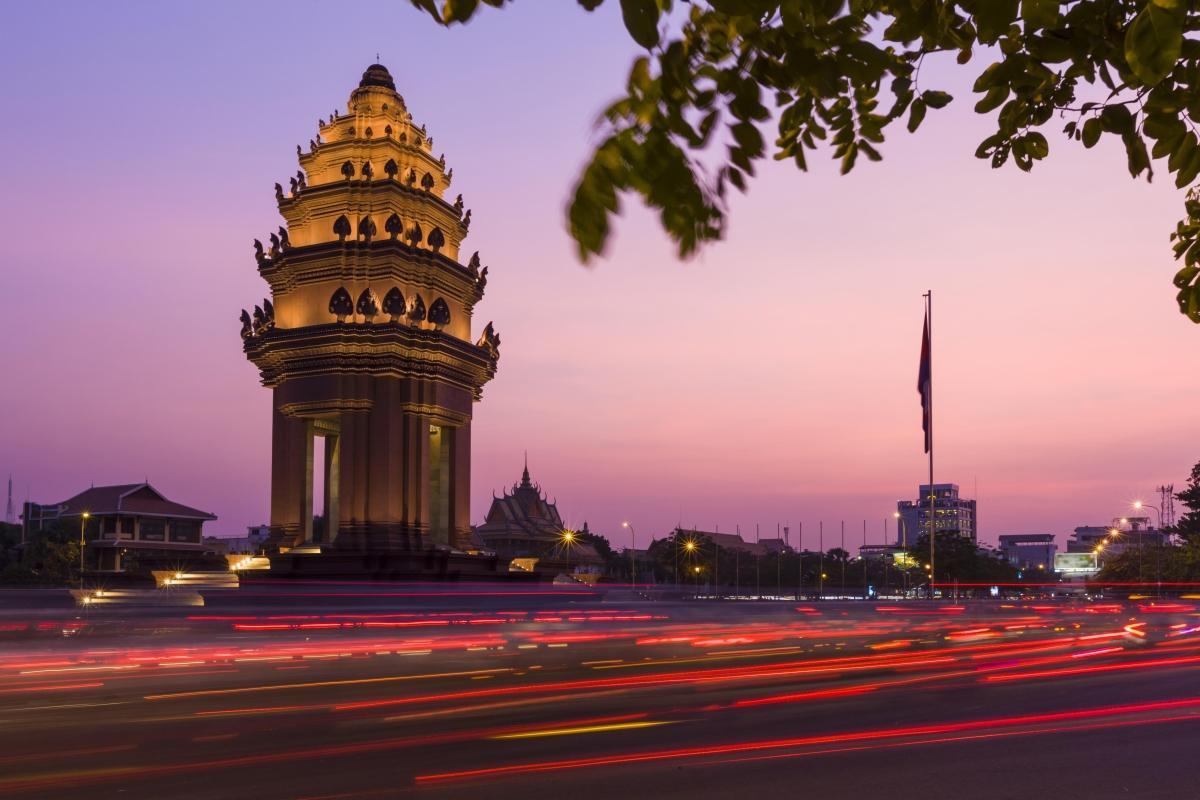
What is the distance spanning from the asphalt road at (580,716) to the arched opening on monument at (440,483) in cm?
1774

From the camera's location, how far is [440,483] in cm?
4628

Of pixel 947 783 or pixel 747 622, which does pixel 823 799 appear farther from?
pixel 747 622

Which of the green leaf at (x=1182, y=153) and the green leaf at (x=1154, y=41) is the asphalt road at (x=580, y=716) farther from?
the green leaf at (x=1154, y=41)

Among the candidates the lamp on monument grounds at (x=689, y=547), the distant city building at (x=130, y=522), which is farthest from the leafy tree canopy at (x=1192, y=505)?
the distant city building at (x=130, y=522)

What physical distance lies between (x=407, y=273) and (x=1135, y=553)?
67.9m

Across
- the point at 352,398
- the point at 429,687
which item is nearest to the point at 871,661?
the point at 429,687

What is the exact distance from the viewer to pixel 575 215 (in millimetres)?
3814

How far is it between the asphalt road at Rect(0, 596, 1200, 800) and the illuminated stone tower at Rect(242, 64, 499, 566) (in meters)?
15.2

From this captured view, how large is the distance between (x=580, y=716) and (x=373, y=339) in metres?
31.1

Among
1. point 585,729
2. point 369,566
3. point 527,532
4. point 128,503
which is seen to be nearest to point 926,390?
point 369,566

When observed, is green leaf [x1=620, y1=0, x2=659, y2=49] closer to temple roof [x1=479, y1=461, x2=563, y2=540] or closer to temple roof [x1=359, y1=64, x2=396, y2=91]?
temple roof [x1=359, y1=64, x2=396, y2=91]

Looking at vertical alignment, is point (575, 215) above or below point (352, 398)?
below

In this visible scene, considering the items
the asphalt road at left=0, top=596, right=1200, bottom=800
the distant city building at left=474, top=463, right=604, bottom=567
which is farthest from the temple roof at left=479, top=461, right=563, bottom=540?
the asphalt road at left=0, top=596, right=1200, bottom=800

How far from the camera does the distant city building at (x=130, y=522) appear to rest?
7569 centimetres
